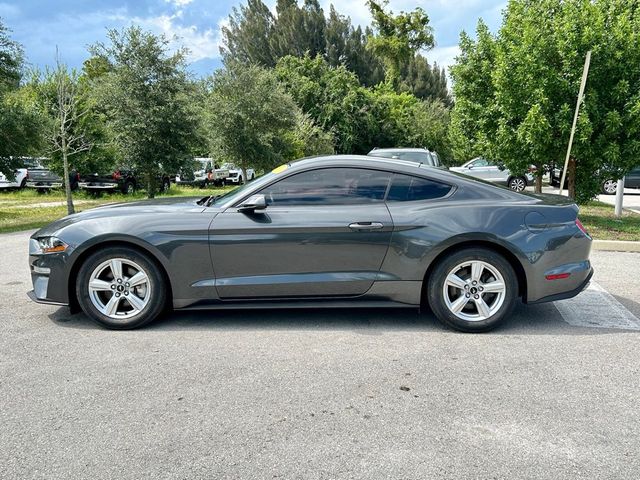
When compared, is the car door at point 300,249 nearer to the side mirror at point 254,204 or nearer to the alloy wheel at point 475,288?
the side mirror at point 254,204

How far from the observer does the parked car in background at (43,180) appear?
71.9ft

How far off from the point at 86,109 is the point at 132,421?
695 inches

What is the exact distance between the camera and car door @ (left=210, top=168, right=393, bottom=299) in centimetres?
419

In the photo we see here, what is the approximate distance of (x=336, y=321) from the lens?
14.9 feet

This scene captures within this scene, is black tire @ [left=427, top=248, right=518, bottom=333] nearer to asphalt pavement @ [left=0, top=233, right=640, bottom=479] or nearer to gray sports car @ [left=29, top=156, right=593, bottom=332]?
gray sports car @ [left=29, top=156, right=593, bottom=332]

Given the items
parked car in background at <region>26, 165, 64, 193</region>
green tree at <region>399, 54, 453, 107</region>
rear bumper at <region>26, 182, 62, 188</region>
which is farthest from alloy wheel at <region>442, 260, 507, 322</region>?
green tree at <region>399, 54, 453, 107</region>

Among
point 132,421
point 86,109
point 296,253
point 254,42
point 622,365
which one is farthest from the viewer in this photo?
point 254,42

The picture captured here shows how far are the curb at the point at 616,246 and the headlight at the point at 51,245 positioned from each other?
25.5 feet

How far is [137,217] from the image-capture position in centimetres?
430

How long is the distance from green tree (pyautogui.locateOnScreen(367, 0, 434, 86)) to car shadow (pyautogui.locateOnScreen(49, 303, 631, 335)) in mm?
45718

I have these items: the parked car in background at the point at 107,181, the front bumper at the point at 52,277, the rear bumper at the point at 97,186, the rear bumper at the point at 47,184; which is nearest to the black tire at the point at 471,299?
the front bumper at the point at 52,277

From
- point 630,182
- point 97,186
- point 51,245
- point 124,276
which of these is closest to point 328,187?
point 124,276

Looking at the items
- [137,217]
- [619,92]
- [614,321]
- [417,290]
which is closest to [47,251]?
[137,217]

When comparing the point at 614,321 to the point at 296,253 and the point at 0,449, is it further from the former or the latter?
the point at 0,449
